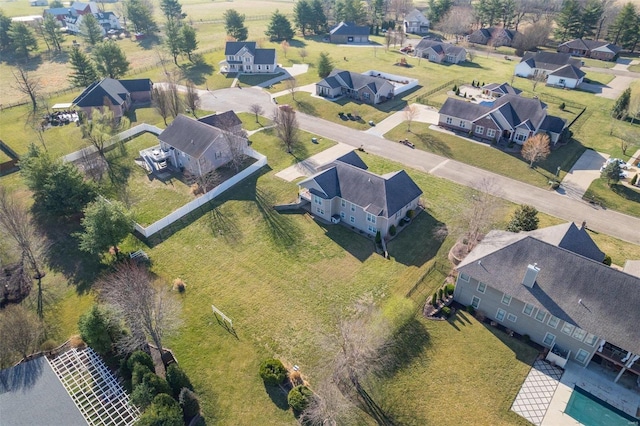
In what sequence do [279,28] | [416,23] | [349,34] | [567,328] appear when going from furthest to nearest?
1. [416,23]
2. [349,34]
3. [279,28]
4. [567,328]

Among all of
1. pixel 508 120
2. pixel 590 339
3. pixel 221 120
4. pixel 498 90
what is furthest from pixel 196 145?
pixel 498 90

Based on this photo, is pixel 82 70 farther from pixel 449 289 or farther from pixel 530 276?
pixel 530 276

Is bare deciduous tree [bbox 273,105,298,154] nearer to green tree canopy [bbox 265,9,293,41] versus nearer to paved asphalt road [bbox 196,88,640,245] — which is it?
paved asphalt road [bbox 196,88,640,245]

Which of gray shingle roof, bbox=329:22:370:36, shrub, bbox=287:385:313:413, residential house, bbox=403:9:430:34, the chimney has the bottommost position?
shrub, bbox=287:385:313:413

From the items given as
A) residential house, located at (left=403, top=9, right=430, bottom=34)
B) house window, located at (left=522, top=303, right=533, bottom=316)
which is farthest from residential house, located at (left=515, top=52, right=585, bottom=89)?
house window, located at (left=522, top=303, right=533, bottom=316)

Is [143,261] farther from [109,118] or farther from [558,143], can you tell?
[558,143]

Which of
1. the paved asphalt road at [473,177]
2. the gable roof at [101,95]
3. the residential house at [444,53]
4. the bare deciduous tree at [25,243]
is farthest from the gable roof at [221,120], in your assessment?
the residential house at [444,53]
